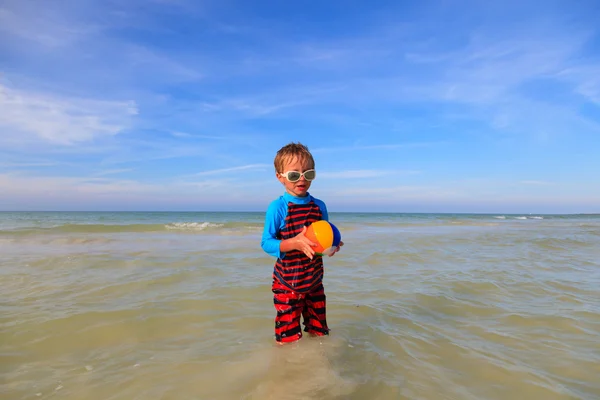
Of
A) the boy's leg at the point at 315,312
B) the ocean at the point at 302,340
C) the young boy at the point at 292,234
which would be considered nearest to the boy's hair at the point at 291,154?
the young boy at the point at 292,234

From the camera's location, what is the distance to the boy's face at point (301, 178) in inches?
120

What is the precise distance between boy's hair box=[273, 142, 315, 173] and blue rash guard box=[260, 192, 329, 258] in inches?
10.8

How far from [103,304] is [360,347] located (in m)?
3.32

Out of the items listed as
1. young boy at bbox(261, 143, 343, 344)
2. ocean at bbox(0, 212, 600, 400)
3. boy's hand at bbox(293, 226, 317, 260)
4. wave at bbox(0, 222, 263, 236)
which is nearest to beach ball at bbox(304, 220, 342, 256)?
boy's hand at bbox(293, 226, 317, 260)

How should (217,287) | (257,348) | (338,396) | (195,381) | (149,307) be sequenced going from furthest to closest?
1. (217,287)
2. (149,307)
3. (257,348)
4. (195,381)
5. (338,396)

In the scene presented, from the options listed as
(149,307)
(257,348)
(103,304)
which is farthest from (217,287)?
(257,348)

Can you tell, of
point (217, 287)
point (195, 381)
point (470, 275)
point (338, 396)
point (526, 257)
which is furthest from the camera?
point (526, 257)

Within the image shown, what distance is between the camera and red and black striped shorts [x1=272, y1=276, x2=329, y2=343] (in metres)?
3.18

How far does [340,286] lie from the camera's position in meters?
5.71

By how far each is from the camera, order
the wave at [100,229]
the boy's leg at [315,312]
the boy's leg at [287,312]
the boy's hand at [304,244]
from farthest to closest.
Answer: the wave at [100,229] < the boy's leg at [315,312] < the boy's leg at [287,312] < the boy's hand at [304,244]

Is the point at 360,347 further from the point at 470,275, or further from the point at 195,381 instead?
the point at 470,275

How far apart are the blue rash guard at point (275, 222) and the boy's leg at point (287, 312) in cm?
37

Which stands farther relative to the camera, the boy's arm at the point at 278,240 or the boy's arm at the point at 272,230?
the boy's arm at the point at 272,230

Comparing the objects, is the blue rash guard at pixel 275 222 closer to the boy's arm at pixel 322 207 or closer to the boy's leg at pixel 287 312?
the boy's arm at pixel 322 207
